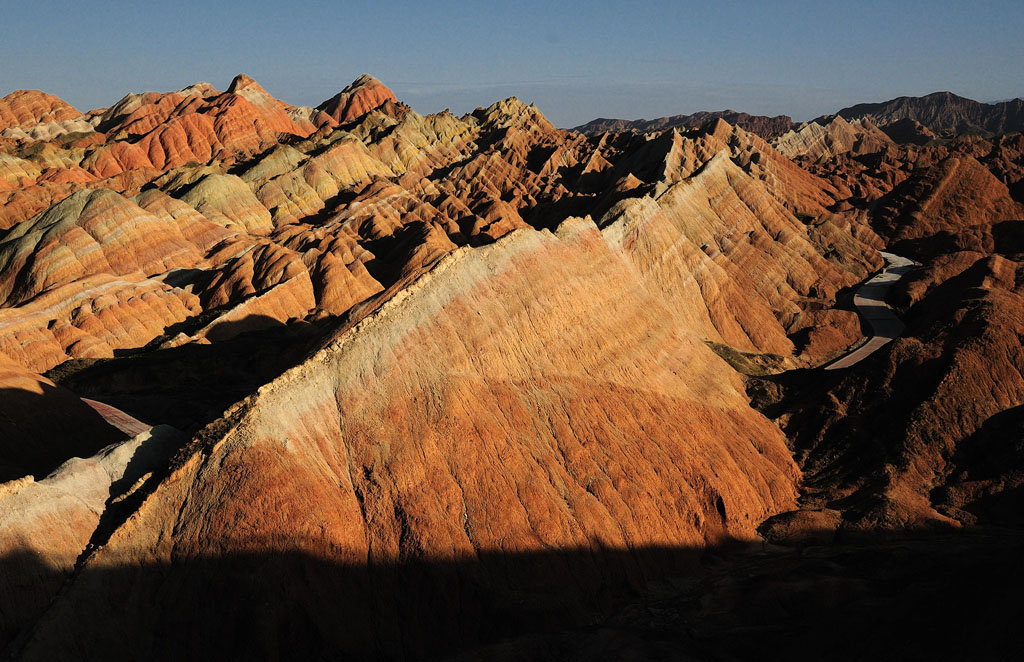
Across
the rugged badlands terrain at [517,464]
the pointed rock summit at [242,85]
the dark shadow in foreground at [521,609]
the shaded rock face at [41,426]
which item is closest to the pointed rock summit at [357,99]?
the pointed rock summit at [242,85]

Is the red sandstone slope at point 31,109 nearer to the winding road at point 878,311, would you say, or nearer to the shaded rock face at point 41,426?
the shaded rock face at point 41,426

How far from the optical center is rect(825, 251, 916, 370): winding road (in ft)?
174

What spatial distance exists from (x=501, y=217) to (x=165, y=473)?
70035 mm

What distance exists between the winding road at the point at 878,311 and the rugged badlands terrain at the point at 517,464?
4.59 feet

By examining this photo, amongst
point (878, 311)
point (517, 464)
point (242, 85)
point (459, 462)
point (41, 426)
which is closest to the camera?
point (459, 462)

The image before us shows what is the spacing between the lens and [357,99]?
181000 mm

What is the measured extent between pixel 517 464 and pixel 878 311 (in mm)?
47682

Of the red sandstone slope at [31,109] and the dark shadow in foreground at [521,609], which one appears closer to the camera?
the dark shadow in foreground at [521,609]

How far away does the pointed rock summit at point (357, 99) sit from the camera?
179000mm

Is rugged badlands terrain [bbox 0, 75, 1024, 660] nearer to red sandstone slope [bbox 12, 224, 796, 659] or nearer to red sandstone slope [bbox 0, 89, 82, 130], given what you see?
red sandstone slope [bbox 12, 224, 796, 659]

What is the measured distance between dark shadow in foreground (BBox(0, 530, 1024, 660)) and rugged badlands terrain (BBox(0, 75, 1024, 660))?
88 mm

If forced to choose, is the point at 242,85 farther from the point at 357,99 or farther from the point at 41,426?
the point at 41,426

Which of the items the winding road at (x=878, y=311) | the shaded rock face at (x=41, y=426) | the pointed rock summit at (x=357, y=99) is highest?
the pointed rock summit at (x=357, y=99)

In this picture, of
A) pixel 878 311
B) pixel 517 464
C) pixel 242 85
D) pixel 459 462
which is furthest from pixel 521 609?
pixel 242 85
